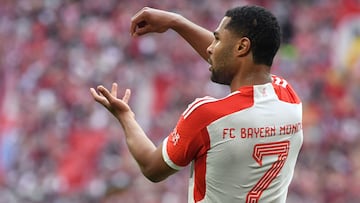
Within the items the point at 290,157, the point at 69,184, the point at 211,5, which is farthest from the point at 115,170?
the point at 290,157

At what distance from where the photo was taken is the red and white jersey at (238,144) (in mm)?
5121

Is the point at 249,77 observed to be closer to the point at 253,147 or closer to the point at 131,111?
the point at 253,147

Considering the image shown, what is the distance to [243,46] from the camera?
514 centimetres

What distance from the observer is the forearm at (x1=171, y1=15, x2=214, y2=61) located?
5926 mm

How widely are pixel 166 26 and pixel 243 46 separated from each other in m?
0.78

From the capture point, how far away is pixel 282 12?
50.2 feet

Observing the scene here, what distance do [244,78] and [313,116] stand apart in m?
7.59

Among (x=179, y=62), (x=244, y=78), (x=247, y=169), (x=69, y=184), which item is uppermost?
(x=244, y=78)

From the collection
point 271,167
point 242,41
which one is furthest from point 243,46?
point 271,167

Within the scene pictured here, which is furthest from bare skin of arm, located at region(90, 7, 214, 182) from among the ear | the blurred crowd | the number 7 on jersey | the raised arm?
the blurred crowd

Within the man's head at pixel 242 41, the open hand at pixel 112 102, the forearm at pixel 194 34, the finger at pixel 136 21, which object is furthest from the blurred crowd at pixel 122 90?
the man's head at pixel 242 41

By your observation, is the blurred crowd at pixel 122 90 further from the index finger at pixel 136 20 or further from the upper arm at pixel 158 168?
the upper arm at pixel 158 168

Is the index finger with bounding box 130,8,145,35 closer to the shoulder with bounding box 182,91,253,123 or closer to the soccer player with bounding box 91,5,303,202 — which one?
the soccer player with bounding box 91,5,303,202

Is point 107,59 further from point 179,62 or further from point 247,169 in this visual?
point 247,169
